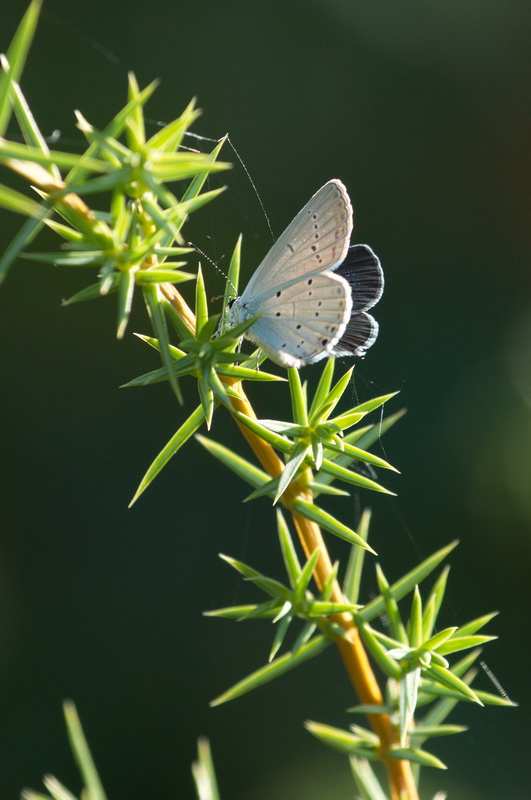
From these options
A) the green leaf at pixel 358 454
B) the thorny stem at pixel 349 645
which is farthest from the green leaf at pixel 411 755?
the green leaf at pixel 358 454

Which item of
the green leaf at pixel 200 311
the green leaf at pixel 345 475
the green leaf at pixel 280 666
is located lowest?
the green leaf at pixel 280 666

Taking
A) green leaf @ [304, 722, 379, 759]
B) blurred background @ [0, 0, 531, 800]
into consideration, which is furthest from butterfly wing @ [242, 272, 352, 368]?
blurred background @ [0, 0, 531, 800]

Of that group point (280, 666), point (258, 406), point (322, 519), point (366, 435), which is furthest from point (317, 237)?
point (258, 406)

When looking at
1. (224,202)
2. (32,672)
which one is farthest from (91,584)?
(224,202)

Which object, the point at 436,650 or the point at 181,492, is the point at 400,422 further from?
the point at 436,650

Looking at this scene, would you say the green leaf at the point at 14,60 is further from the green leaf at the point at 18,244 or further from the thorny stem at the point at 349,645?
the thorny stem at the point at 349,645

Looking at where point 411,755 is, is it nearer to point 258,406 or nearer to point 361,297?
point 361,297

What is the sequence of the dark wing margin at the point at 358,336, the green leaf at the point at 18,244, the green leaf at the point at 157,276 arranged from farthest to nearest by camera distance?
1. the dark wing margin at the point at 358,336
2. the green leaf at the point at 157,276
3. the green leaf at the point at 18,244
